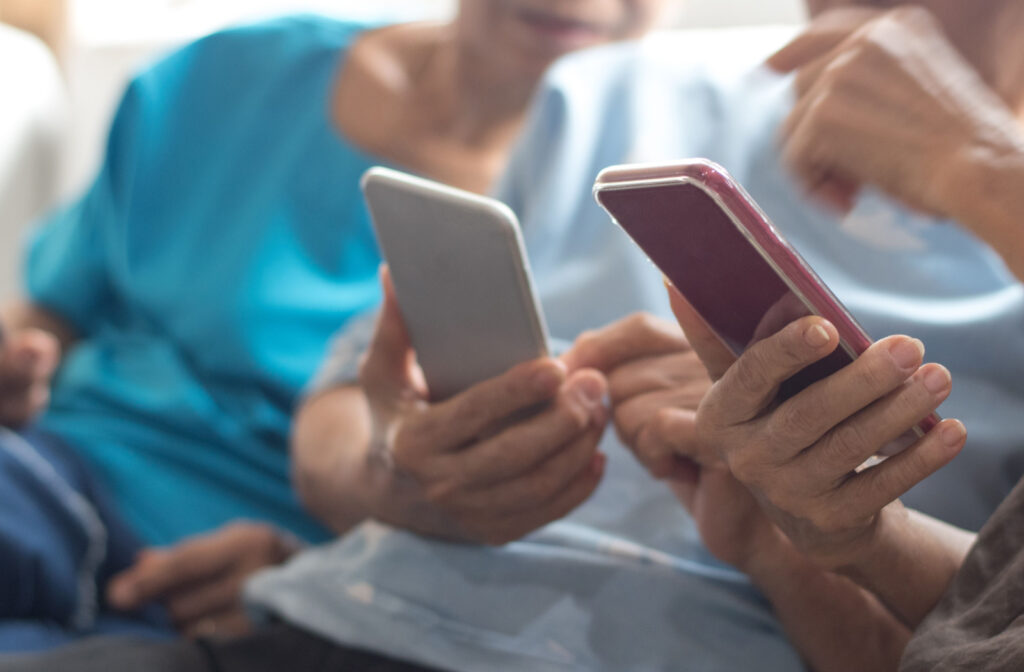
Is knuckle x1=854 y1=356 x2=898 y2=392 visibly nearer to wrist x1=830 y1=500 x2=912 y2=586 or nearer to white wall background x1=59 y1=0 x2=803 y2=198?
wrist x1=830 y1=500 x2=912 y2=586

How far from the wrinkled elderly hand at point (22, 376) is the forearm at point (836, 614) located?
0.66 meters

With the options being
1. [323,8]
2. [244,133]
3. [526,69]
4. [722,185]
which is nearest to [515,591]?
[722,185]

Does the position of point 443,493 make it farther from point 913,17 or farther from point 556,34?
point 556,34

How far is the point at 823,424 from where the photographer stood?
1.11 ft

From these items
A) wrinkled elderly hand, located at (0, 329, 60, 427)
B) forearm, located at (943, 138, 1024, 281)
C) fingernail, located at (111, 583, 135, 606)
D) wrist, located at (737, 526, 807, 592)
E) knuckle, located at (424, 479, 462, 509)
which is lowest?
fingernail, located at (111, 583, 135, 606)

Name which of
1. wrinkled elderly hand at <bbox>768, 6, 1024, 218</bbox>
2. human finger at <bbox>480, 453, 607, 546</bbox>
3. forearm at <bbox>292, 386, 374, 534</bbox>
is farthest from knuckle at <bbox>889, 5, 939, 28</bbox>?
forearm at <bbox>292, 386, 374, 534</bbox>

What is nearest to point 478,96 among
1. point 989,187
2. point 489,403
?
point 489,403

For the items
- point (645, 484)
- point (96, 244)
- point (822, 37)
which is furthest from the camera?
point (96, 244)

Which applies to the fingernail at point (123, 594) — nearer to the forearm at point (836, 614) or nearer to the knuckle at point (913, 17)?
the forearm at point (836, 614)

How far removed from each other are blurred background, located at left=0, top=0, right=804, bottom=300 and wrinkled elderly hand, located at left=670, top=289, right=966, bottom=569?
0.92 m

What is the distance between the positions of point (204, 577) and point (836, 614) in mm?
516

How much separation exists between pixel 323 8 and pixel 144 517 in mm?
694

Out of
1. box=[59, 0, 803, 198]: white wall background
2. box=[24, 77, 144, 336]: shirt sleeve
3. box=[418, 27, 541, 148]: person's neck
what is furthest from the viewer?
box=[59, 0, 803, 198]: white wall background

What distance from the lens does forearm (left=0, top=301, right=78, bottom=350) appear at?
1.02m
